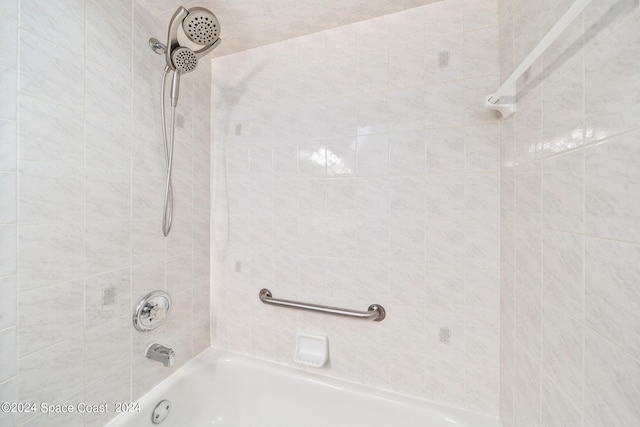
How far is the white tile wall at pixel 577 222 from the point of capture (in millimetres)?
401

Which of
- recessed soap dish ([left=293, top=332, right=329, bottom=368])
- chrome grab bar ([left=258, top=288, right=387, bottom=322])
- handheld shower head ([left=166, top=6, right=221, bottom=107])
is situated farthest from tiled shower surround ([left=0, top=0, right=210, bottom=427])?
recessed soap dish ([left=293, top=332, right=329, bottom=368])

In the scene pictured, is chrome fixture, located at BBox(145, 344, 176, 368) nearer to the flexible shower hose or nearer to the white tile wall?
the flexible shower hose

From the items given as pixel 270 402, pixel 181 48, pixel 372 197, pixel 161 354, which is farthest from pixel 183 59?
pixel 270 402

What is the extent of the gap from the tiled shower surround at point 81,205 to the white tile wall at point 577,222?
4.59ft

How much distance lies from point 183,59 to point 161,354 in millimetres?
1256

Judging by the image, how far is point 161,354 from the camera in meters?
1.07

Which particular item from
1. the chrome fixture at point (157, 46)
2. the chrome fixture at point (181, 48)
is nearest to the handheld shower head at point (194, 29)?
the chrome fixture at point (181, 48)

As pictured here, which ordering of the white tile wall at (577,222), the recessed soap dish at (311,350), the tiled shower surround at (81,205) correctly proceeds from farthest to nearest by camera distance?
the recessed soap dish at (311,350) < the tiled shower surround at (81,205) < the white tile wall at (577,222)

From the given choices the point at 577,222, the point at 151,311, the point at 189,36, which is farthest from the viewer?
the point at 151,311

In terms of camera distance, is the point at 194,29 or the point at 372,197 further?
the point at 372,197

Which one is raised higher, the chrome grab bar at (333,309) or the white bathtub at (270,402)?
the chrome grab bar at (333,309)

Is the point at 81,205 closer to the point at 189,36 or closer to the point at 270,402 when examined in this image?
the point at 189,36

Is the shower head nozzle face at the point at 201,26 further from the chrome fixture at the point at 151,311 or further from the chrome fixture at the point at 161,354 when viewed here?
the chrome fixture at the point at 161,354

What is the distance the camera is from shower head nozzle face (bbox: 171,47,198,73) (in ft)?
3.39
